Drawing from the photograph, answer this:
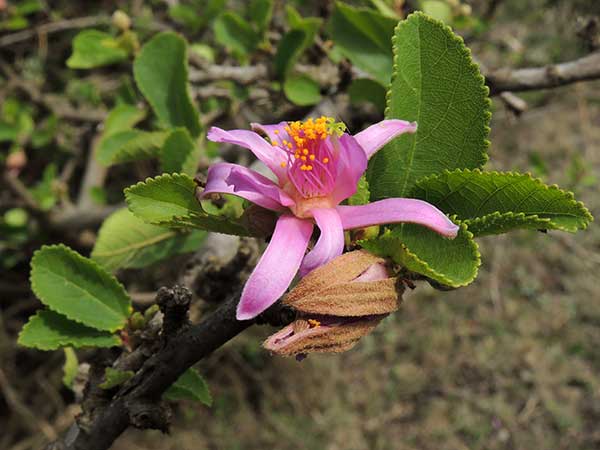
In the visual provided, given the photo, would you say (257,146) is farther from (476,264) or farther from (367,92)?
(367,92)

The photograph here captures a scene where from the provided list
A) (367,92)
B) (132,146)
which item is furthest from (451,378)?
(132,146)

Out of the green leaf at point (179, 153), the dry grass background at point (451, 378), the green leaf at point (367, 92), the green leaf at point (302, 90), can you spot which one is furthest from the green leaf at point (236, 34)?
the dry grass background at point (451, 378)

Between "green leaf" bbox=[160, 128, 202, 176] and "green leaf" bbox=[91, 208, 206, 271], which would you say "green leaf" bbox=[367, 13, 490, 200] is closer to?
"green leaf" bbox=[160, 128, 202, 176]

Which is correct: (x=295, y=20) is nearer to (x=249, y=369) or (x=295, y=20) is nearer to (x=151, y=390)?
(x=151, y=390)

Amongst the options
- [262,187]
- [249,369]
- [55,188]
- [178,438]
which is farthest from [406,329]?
[262,187]

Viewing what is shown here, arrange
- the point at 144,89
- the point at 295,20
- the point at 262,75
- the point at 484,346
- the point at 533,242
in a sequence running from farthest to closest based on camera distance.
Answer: the point at 533,242, the point at 484,346, the point at 262,75, the point at 295,20, the point at 144,89

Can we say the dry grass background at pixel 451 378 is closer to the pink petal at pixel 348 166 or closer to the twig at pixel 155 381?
the twig at pixel 155 381

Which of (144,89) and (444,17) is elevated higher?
(444,17)

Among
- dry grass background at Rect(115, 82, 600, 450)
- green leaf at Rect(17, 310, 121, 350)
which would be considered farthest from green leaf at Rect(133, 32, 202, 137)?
dry grass background at Rect(115, 82, 600, 450)
